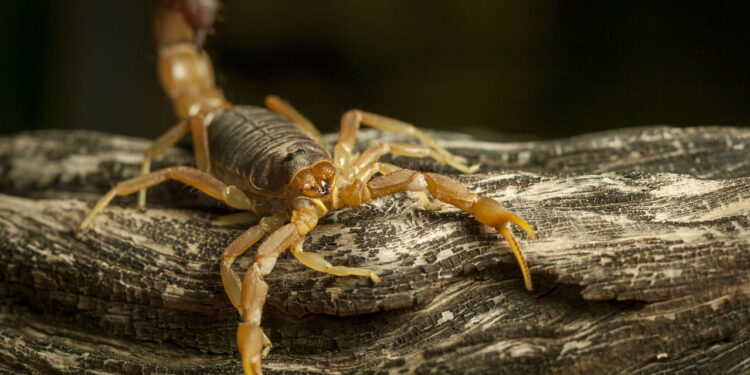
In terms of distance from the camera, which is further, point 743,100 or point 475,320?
point 743,100

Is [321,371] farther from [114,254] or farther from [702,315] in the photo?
[702,315]

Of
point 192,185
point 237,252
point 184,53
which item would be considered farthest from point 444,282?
point 184,53

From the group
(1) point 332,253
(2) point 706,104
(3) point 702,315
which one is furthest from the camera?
(2) point 706,104

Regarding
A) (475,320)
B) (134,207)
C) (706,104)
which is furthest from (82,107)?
(706,104)

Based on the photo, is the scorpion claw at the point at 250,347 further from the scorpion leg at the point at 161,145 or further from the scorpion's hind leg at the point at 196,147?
the scorpion leg at the point at 161,145

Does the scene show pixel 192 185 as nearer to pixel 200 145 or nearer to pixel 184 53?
pixel 200 145

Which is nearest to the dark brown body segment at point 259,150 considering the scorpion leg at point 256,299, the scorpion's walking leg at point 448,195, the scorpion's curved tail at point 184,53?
the scorpion's walking leg at point 448,195

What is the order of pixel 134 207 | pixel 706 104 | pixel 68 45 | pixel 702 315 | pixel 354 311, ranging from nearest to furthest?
1. pixel 702 315
2. pixel 354 311
3. pixel 134 207
4. pixel 706 104
5. pixel 68 45

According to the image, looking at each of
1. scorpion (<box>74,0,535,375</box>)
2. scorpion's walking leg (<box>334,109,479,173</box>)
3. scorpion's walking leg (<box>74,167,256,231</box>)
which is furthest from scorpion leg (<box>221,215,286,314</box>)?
scorpion's walking leg (<box>334,109,479,173</box>)
